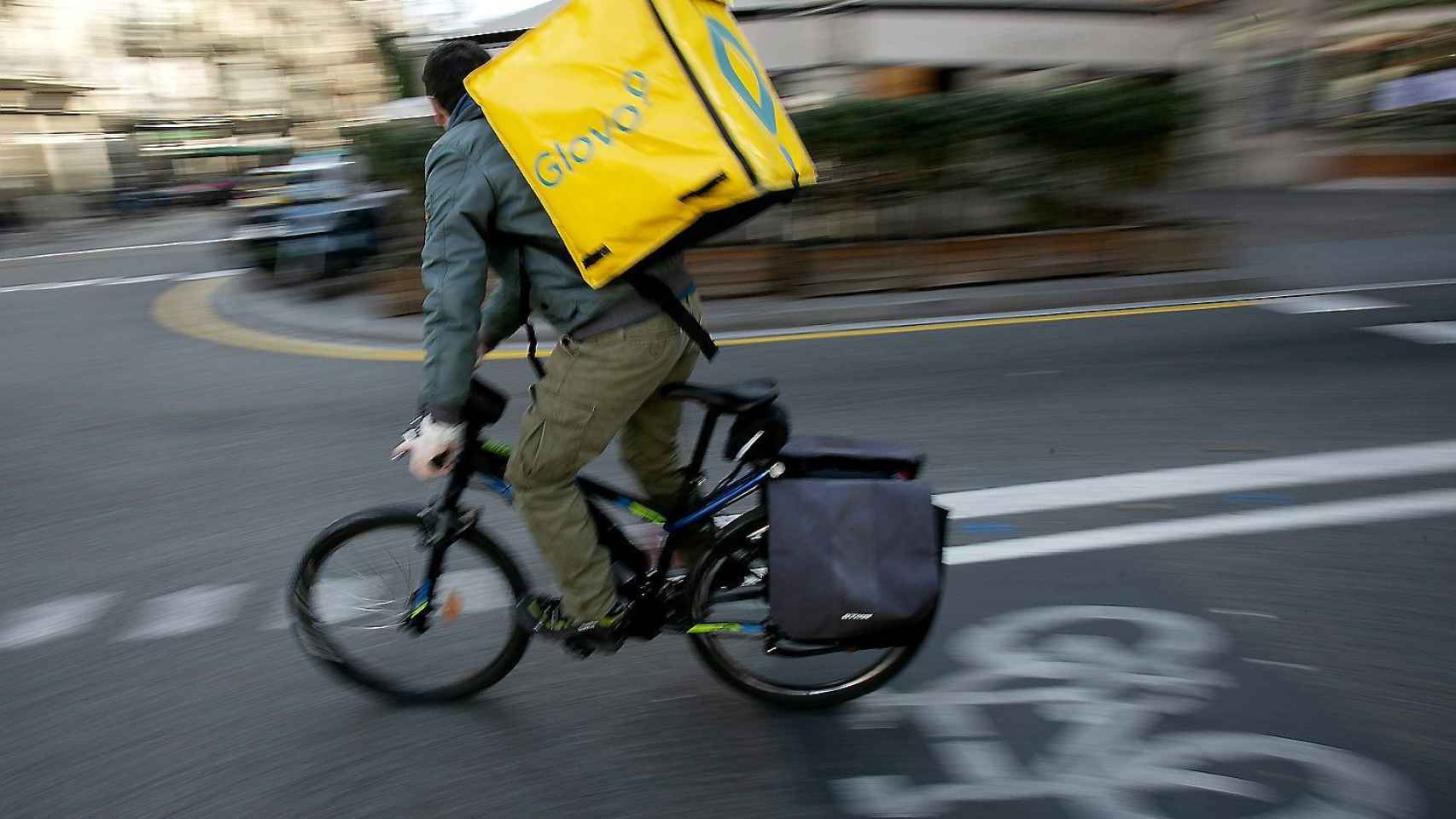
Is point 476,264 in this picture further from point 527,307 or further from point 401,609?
point 401,609

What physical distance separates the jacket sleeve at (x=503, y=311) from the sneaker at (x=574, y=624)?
0.73 metres

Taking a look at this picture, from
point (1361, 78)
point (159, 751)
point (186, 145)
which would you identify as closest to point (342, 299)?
point (159, 751)

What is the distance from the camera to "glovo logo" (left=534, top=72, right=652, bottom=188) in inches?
99.0

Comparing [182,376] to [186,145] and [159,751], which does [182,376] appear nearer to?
[159,751]

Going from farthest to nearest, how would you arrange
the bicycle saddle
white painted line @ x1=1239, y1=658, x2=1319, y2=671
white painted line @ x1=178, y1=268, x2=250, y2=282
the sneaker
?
white painted line @ x1=178, y1=268, x2=250, y2=282, white painted line @ x1=1239, y1=658, x2=1319, y2=671, the sneaker, the bicycle saddle

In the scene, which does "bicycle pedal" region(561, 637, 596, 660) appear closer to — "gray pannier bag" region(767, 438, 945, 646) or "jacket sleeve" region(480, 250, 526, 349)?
"gray pannier bag" region(767, 438, 945, 646)

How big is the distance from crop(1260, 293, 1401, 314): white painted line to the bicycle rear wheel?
6696 millimetres

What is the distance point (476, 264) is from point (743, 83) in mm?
740

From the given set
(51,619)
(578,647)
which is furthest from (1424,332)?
(51,619)

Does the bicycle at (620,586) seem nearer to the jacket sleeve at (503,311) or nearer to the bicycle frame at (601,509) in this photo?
the bicycle frame at (601,509)

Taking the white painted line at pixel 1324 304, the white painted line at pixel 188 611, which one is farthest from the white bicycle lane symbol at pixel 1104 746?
the white painted line at pixel 1324 304

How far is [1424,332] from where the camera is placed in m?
7.22

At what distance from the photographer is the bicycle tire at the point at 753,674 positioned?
118 inches

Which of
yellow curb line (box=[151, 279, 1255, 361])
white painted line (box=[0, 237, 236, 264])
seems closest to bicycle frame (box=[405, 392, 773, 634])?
yellow curb line (box=[151, 279, 1255, 361])
